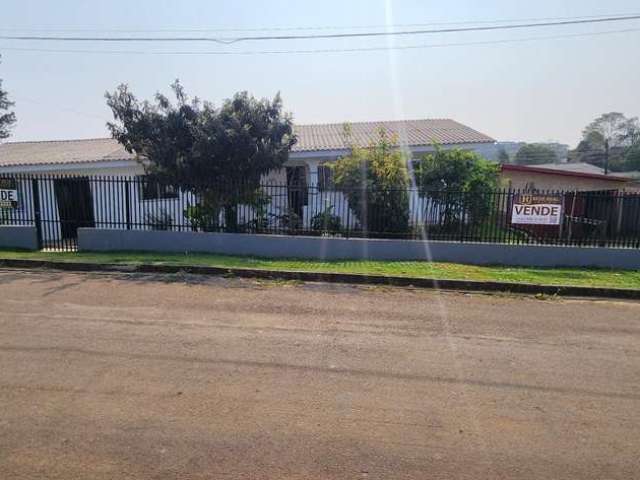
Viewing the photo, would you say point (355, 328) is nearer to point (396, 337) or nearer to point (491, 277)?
point (396, 337)

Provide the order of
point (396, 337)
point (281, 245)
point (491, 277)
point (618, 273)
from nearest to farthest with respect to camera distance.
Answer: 1. point (396, 337)
2. point (491, 277)
3. point (618, 273)
4. point (281, 245)

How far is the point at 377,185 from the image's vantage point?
42.9ft

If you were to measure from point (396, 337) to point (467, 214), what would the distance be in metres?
6.59

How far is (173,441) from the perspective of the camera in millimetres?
3119

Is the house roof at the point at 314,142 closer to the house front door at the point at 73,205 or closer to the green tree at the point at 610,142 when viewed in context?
the house front door at the point at 73,205

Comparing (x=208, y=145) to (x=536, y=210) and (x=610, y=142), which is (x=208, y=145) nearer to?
(x=536, y=210)

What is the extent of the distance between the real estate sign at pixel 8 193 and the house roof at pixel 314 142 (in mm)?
4921

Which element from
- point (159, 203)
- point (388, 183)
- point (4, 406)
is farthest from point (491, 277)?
point (159, 203)

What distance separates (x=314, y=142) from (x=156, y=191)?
675cm

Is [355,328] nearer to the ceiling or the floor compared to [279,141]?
nearer to the floor

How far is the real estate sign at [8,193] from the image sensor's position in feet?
38.5

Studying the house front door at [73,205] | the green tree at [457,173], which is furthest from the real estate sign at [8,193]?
the green tree at [457,173]

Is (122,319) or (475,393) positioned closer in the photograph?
(475,393)

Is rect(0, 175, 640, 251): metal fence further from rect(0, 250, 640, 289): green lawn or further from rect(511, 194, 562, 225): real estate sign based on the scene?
rect(0, 250, 640, 289): green lawn
